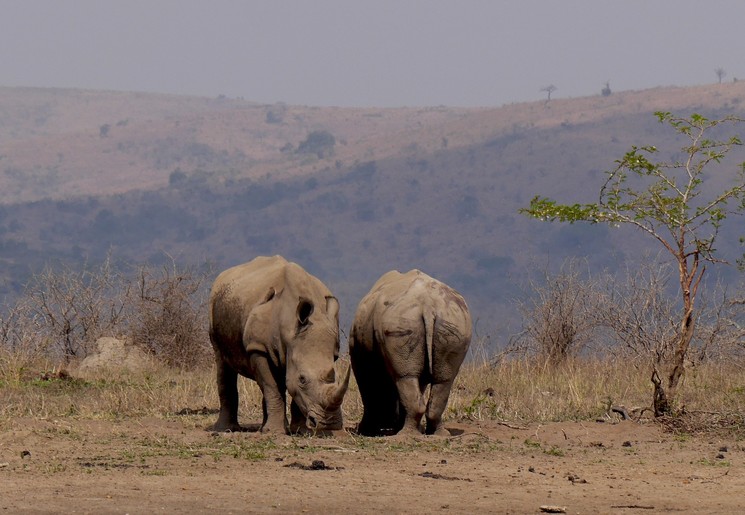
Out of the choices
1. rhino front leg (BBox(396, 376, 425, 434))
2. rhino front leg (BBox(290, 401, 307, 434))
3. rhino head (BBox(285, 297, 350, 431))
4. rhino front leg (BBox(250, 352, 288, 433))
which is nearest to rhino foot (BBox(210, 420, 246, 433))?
rhino front leg (BBox(250, 352, 288, 433))

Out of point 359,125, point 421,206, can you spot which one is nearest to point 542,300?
point 421,206

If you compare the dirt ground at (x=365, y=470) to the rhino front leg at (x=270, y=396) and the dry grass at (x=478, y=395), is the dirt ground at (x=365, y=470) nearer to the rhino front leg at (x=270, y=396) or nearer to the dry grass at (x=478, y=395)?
the rhino front leg at (x=270, y=396)

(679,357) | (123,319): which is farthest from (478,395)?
(123,319)

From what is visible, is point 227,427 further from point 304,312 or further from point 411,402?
point 411,402

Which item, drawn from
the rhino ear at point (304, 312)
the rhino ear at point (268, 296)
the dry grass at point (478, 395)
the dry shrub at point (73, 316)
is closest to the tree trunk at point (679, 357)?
the dry grass at point (478, 395)

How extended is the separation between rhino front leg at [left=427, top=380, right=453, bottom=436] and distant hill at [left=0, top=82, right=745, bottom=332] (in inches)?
3480

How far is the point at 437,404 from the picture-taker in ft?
40.2

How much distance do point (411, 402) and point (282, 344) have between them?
1.25m

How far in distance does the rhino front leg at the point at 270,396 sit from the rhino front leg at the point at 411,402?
3.48ft

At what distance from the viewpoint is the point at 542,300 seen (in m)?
20.8

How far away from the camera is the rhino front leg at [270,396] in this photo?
Answer: 485 inches

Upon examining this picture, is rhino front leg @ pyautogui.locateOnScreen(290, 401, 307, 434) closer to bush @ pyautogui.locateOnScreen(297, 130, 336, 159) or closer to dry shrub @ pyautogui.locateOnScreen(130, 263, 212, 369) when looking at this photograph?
dry shrub @ pyautogui.locateOnScreen(130, 263, 212, 369)

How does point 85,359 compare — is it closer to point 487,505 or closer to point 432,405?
point 432,405

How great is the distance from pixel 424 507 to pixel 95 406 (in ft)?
21.4
